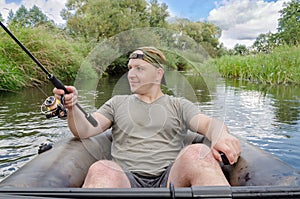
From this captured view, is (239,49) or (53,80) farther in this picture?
(239,49)

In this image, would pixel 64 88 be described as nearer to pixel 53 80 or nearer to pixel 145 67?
pixel 53 80

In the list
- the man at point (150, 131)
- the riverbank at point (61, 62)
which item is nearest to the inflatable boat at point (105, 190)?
the man at point (150, 131)

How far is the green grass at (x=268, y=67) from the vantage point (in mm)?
9227

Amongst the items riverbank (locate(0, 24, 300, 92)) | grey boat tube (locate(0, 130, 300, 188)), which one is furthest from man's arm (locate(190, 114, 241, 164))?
riverbank (locate(0, 24, 300, 92))

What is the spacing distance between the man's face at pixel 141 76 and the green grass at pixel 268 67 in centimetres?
704

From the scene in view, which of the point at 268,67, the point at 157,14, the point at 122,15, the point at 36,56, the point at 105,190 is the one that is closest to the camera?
the point at 105,190

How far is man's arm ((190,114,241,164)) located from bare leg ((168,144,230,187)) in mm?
57

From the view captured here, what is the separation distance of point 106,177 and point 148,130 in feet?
1.29

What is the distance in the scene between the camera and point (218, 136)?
154 centimetres

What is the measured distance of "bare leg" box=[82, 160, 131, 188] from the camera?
4.25 feet

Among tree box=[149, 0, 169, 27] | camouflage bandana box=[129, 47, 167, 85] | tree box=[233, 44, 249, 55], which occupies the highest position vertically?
tree box=[233, 44, 249, 55]

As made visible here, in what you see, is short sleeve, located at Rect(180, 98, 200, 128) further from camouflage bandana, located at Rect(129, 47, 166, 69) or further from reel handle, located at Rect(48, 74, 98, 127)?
reel handle, located at Rect(48, 74, 98, 127)

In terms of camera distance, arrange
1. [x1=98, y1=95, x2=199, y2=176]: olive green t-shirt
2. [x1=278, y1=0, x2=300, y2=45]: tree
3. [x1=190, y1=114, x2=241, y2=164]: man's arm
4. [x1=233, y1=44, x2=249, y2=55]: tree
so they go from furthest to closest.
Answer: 1. [x1=278, y1=0, x2=300, y2=45]: tree
2. [x1=233, y1=44, x2=249, y2=55]: tree
3. [x1=98, y1=95, x2=199, y2=176]: olive green t-shirt
4. [x1=190, y1=114, x2=241, y2=164]: man's arm

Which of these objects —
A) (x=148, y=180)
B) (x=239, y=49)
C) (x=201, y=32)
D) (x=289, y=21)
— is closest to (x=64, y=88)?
(x=148, y=180)
